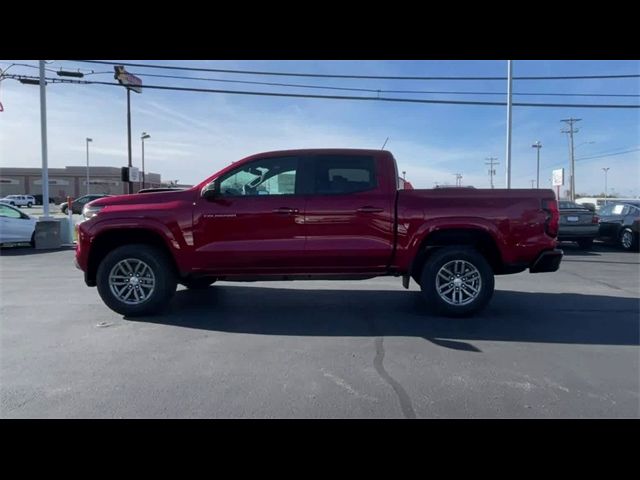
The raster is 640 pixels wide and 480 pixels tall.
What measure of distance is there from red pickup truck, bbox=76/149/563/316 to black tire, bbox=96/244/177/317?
0.01 metres

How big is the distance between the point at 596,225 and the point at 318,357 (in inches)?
473

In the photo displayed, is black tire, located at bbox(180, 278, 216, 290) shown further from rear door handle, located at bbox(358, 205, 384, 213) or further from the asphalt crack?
the asphalt crack

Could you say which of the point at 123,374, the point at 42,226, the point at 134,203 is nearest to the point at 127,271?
the point at 134,203

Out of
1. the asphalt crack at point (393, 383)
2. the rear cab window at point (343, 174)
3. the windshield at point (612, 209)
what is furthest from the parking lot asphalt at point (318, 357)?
the windshield at point (612, 209)

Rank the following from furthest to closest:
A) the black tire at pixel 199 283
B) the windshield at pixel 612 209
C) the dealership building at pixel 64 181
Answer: the dealership building at pixel 64 181 < the windshield at pixel 612 209 < the black tire at pixel 199 283

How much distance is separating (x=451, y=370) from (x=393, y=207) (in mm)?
2241

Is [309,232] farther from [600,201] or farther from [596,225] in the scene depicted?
[600,201]

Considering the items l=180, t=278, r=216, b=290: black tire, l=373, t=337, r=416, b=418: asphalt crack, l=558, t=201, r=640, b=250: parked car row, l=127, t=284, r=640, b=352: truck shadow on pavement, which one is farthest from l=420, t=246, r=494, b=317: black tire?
l=558, t=201, r=640, b=250: parked car row

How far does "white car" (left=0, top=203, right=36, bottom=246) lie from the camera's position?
1249 cm

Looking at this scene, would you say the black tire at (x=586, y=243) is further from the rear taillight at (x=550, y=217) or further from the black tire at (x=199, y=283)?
the black tire at (x=199, y=283)

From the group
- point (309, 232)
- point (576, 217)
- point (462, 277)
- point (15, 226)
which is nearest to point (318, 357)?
point (309, 232)

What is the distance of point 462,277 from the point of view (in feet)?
18.1

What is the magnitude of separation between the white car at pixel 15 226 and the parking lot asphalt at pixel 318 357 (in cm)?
702

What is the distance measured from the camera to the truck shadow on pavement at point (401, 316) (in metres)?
4.93
